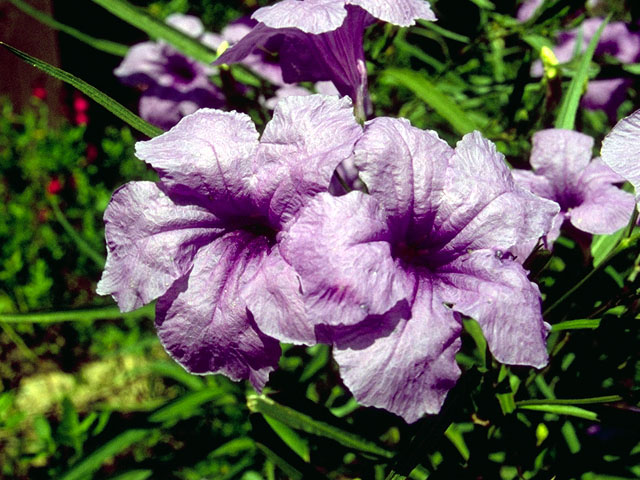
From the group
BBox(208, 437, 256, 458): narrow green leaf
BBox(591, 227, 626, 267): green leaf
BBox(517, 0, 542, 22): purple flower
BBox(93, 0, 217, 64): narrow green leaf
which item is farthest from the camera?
BBox(517, 0, 542, 22): purple flower

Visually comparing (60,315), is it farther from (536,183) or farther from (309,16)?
(536,183)

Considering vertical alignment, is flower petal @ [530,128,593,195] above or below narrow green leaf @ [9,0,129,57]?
below

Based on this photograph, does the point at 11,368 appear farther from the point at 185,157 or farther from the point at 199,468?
→ the point at 185,157

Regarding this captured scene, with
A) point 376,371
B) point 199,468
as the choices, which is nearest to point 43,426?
point 199,468

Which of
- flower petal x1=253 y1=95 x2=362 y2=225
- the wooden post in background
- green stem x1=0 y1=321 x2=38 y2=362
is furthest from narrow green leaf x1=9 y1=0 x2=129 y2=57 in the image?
the wooden post in background

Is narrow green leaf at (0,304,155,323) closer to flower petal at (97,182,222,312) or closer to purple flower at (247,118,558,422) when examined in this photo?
flower petal at (97,182,222,312)

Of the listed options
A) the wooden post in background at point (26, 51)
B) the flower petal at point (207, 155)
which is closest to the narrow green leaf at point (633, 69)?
the flower petal at point (207, 155)

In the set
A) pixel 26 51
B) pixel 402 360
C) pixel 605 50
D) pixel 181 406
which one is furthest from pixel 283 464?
pixel 26 51
